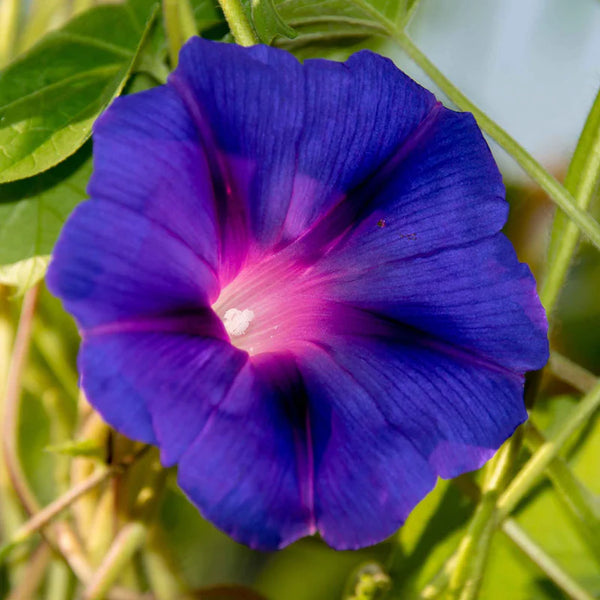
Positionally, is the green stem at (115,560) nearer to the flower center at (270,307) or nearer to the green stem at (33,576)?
the green stem at (33,576)

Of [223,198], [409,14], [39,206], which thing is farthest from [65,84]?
[409,14]

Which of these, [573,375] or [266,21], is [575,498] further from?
[266,21]

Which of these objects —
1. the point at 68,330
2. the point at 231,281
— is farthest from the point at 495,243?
the point at 68,330

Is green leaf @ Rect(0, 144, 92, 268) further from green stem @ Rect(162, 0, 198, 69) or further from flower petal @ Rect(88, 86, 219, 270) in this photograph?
flower petal @ Rect(88, 86, 219, 270)

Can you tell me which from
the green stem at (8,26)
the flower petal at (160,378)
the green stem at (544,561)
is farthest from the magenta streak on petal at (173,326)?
the green stem at (8,26)

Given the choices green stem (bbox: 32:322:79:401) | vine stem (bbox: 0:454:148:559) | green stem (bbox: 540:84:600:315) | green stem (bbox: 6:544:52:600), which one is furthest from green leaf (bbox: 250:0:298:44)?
green stem (bbox: 6:544:52:600)

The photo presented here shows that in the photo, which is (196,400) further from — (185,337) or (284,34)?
(284,34)
